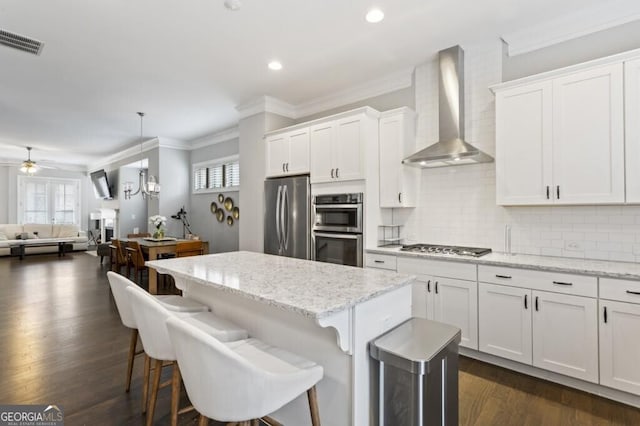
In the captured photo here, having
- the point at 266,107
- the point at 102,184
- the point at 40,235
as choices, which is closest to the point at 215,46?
the point at 266,107

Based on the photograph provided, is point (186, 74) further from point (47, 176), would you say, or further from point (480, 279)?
point (47, 176)

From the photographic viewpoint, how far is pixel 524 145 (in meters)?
2.76

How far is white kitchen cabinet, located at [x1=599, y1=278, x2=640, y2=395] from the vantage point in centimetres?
211

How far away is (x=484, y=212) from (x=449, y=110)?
3.64ft

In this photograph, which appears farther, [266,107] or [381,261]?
[266,107]

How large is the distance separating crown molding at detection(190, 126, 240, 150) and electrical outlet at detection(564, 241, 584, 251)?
5.33m

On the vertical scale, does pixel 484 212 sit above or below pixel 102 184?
below

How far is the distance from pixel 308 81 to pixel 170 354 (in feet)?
11.3

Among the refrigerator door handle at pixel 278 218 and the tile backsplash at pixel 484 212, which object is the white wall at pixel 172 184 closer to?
the refrigerator door handle at pixel 278 218

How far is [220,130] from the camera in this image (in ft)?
21.7

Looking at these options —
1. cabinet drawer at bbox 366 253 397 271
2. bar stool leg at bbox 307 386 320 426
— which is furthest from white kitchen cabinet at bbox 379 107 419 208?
bar stool leg at bbox 307 386 320 426

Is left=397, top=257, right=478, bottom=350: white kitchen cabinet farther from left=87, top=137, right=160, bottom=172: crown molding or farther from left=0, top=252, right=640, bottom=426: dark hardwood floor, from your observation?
left=87, top=137, right=160, bottom=172: crown molding

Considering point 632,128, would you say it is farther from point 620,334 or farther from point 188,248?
point 188,248

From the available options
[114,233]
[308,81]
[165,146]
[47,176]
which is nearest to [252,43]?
[308,81]
